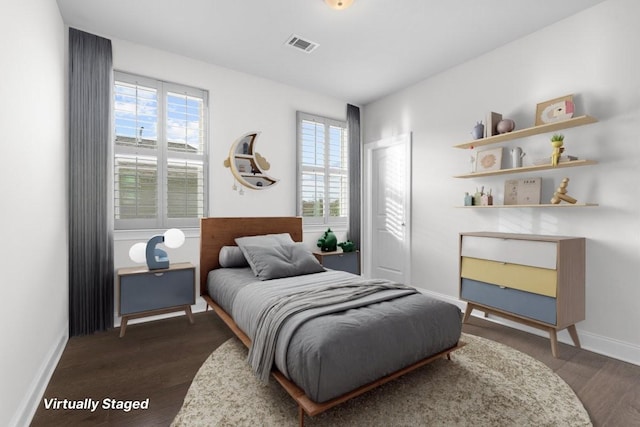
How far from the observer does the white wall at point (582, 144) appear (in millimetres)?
2391

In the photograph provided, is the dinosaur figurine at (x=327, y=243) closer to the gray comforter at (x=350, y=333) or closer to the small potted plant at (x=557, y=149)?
the gray comforter at (x=350, y=333)

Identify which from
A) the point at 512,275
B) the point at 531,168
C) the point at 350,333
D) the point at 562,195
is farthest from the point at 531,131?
the point at 350,333

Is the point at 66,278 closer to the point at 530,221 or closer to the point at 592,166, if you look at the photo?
the point at 530,221

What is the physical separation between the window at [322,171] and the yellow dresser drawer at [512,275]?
208 cm

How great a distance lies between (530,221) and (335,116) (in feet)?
9.55

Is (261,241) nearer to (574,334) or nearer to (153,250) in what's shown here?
(153,250)

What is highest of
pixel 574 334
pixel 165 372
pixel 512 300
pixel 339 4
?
pixel 339 4

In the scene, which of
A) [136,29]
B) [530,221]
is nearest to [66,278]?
[136,29]

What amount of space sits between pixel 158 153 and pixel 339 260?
254 cm

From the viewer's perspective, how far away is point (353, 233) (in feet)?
15.6

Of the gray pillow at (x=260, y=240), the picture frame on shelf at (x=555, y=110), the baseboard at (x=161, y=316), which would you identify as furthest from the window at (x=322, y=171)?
the picture frame on shelf at (x=555, y=110)

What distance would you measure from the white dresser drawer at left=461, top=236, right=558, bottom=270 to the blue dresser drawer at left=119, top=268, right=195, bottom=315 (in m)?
2.80

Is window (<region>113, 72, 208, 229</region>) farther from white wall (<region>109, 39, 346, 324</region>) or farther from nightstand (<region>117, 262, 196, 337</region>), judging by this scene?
nightstand (<region>117, 262, 196, 337</region>)

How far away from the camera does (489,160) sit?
319 centimetres
